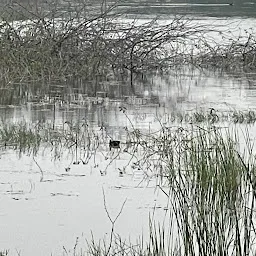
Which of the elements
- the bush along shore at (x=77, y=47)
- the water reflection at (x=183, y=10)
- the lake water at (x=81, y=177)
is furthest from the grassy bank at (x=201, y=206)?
the water reflection at (x=183, y=10)

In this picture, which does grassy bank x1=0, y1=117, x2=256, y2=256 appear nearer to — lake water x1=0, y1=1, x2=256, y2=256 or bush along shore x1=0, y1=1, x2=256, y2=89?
lake water x1=0, y1=1, x2=256, y2=256

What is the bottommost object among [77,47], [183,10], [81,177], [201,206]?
[81,177]

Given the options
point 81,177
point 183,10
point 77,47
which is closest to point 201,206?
point 81,177

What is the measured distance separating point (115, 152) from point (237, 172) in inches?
132

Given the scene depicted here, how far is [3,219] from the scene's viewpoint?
6.70 meters

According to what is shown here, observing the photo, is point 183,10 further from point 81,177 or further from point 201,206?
point 201,206

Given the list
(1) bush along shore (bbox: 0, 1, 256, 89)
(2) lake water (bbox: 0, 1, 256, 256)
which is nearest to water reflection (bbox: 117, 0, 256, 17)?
(1) bush along shore (bbox: 0, 1, 256, 89)

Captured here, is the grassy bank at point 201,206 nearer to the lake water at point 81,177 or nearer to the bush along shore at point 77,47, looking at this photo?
the lake water at point 81,177

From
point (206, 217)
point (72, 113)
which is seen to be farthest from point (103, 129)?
point (206, 217)

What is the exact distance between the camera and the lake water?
21.0ft

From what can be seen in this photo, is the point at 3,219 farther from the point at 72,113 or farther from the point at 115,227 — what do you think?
the point at 72,113

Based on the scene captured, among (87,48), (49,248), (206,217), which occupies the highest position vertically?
(87,48)

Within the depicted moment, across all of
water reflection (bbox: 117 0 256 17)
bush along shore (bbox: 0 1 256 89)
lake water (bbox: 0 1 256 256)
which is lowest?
lake water (bbox: 0 1 256 256)

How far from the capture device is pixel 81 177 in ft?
26.9
